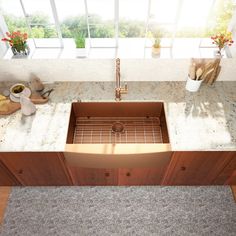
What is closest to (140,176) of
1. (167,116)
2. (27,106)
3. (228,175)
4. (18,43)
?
(167,116)

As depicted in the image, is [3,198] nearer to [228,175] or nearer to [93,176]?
[93,176]

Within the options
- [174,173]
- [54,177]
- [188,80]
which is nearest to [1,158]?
[54,177]

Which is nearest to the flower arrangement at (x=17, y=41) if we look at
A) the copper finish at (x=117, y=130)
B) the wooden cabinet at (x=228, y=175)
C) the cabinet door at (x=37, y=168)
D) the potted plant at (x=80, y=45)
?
the potted plant at (x=80, y=45)

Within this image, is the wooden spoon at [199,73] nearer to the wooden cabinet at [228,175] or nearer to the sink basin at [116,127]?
the sink basin at [116,127]

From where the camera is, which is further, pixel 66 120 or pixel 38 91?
pixel 38 91

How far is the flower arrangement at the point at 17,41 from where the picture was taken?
5.81ft

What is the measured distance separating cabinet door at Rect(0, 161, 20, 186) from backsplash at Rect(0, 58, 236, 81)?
0.76m

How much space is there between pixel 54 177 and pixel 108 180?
48cm

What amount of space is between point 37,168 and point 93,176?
47 cm

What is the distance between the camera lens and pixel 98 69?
1943 mm

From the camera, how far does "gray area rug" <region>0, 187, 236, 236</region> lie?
2.05 meters

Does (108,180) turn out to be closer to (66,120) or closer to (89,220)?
(89,220)

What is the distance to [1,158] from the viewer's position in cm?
168

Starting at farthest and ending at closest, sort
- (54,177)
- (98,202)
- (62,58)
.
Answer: (98,202), (54,177), (62,58)
